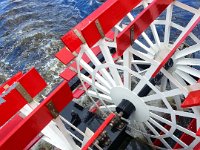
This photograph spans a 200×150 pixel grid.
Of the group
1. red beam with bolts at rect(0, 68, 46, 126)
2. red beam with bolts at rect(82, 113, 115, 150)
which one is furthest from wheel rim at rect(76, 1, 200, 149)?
red beam with bolts at rect(0, 68, 46, 126)

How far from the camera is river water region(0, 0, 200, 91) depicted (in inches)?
267

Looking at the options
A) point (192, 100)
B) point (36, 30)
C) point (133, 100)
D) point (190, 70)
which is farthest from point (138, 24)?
point (36, 30)

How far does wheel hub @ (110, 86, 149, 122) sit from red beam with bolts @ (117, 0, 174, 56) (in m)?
0.64

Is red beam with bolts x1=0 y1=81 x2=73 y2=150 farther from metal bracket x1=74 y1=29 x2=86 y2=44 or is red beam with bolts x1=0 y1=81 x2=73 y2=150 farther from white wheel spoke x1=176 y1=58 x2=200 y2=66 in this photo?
white wheel spoke x1=176 y1=58 x2=200 y2=66

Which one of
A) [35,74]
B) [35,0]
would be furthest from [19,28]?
[35,74]

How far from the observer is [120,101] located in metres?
4.41

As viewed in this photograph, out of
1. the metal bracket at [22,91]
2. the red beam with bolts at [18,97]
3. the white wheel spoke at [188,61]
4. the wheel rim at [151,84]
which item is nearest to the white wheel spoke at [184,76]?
the wheel rim at [151,84]

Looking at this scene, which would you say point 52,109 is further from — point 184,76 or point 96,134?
point 184,76

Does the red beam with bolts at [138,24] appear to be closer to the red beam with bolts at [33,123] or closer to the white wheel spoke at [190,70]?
the red beam with bolts at [33,123]

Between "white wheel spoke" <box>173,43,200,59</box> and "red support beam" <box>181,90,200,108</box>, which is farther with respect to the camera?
"white wheel spoke" <box>173,43,200,59</box>

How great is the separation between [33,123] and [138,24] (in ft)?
5.91

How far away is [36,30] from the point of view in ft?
25.0

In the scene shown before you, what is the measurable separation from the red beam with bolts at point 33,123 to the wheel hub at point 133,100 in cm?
94

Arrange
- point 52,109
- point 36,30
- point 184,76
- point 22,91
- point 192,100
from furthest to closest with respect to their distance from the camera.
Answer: point 36,30, point 184,76, point 22,91, point 192,100, point 52,109
